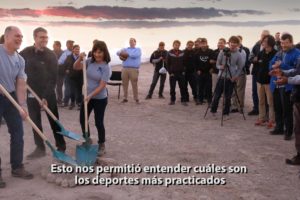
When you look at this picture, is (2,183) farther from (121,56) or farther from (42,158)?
(121,56)

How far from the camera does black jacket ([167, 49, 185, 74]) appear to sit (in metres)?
12.0

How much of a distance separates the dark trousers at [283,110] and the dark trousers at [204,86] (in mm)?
3768

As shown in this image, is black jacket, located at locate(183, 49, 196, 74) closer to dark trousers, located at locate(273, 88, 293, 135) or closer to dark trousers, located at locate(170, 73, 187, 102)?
dark trousers, located at locate(170, 73, 187, 102)

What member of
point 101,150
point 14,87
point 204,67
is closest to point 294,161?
point 101,150

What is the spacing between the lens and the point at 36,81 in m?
6.34

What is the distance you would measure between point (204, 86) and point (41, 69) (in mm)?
6668

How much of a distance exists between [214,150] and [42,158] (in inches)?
117

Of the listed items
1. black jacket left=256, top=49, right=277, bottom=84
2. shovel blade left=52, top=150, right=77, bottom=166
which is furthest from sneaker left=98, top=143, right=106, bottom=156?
black jacket left=256, top=49, right=277, bottom=84

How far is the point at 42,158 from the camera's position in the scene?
6.45 meters

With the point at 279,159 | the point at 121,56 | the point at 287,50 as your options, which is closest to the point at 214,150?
the point at 279,159

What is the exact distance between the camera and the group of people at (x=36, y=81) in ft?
17.4

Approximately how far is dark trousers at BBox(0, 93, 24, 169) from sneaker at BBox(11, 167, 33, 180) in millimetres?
59

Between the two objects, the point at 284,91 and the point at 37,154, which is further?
the point at 284,91

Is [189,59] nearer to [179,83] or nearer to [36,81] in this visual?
[179,83]
